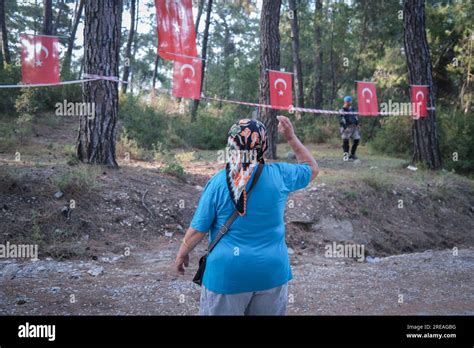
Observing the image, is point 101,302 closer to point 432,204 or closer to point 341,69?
point 432,204

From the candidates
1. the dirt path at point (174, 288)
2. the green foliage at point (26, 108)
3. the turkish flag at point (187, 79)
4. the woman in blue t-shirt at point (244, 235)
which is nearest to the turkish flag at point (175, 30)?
the turkish flag at point (187, 79)

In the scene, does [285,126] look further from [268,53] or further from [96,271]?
[268,53]

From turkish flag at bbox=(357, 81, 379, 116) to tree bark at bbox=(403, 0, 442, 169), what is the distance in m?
1.18

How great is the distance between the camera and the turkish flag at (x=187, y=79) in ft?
35.0

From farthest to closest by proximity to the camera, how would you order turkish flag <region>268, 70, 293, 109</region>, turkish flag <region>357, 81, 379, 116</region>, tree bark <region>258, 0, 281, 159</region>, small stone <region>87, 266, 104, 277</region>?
turkish flag <region>357, 81, 379, 116</region>
tree bark <region>258, 0, 281, 159</region>
turkish flag <region>268, 70, 293, 109</region>
small stone <region>87, 266, 104, 277</region>

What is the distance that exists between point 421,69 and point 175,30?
6.60m

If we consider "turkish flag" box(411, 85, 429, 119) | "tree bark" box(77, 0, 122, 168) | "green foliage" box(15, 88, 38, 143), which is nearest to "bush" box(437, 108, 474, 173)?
"turkish flag" box(411, 85, 429, 119)

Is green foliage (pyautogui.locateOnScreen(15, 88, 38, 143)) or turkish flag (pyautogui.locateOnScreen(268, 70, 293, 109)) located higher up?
turkish flag (pyautogui.locateOnScreen(268, 70, 293, 109))

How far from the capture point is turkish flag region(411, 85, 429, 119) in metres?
12.4

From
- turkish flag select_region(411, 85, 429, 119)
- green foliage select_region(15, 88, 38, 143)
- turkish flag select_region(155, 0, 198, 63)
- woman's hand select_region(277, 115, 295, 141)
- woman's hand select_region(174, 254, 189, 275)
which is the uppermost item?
turkish flag select_region(155, 0, 198, 63)

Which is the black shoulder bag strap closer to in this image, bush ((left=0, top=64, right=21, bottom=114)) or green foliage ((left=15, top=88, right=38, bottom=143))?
green foliage ((left=15, top=88, right=38, bottom=143))

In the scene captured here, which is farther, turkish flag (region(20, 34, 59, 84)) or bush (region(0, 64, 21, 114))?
bush (region(0, 64, 21, 114))

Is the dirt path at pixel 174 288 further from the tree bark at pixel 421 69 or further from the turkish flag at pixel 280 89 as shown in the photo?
the tree bark at pixel 421 69

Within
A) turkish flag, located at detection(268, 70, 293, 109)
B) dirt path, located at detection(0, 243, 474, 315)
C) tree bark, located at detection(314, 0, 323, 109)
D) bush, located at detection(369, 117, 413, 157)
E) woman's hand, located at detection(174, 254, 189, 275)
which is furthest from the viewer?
tree bark, located at detection(314, 0, 323, 109)
